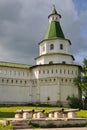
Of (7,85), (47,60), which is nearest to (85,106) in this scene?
(47,60)

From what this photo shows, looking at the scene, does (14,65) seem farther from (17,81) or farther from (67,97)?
(67,97)

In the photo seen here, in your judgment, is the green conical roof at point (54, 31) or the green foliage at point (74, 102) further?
the green conical roof at point (54, 31)

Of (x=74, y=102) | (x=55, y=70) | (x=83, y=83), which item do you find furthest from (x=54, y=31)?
(x=74, y=102)

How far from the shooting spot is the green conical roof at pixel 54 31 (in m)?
57.9

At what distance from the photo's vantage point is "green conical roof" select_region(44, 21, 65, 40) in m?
57.9

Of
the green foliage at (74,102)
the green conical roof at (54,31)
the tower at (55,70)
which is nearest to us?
the green foliage at (74,102)

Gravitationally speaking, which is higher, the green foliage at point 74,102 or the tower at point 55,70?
the tower at point 55,70

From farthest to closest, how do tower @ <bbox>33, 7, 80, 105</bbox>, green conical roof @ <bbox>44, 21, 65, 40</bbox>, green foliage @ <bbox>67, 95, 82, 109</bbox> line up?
green conical roof @ <bbox>44, 21, 65, 40</bbox> → tower @ <bbox>33, 7, 80, 105</bbox> → green foliage @ <bbox>67, 95, 82, 109</bbox>

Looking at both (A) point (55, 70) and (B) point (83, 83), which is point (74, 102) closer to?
(B) point (83, 83)

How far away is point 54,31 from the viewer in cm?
5831

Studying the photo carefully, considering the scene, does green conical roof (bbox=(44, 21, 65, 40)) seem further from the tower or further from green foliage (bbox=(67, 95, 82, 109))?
green foliage (bbox=(67, 95, 82, 109))

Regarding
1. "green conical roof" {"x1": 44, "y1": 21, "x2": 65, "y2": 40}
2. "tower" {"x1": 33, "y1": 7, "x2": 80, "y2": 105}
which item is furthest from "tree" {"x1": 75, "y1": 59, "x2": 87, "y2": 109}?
"green conical roof" {"x1": 44, "y1": 21, "x2": 65, "y2": 40}

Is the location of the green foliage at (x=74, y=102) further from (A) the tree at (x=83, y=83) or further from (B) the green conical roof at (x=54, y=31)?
(B) the green conical roof at (x=54, y=31)

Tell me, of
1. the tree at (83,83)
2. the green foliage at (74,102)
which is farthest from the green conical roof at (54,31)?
the green foliage at (74,102)
